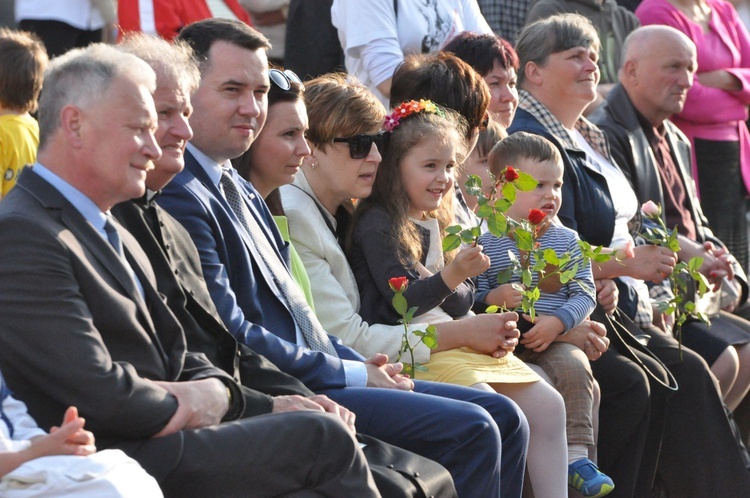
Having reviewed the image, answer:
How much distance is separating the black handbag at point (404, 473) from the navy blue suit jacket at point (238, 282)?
337 mm

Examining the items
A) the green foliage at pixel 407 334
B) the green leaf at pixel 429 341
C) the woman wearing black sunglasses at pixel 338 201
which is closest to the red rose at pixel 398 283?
the green foliage at pixel 407 334

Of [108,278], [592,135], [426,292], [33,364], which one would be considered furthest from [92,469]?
[592,135]

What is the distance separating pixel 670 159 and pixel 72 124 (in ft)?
14.8

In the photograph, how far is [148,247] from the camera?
348 centimetres

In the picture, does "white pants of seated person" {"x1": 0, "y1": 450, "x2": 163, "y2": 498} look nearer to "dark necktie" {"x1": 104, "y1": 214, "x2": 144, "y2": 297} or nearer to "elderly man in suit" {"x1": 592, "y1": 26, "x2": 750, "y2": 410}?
"dark necktie" {"x1": 104, "y1": 214, "x2": 144, "y2": 297}

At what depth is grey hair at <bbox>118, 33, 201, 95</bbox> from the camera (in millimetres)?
3635

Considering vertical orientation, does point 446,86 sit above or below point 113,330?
above

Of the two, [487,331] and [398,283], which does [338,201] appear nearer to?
[398,283]

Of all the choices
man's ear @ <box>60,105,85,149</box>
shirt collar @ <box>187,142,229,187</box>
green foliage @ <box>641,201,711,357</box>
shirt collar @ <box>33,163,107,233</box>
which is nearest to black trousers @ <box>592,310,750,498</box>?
green foliage @ <box>641,201,711,357</box>

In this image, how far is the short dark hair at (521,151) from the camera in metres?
5.16

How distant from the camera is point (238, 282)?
13.1 ft

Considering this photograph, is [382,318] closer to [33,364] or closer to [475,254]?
[475,254]

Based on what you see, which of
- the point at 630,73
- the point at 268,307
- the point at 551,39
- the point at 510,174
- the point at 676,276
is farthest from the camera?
the point at 630,73

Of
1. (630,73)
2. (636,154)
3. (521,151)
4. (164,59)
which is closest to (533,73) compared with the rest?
(636,154)
